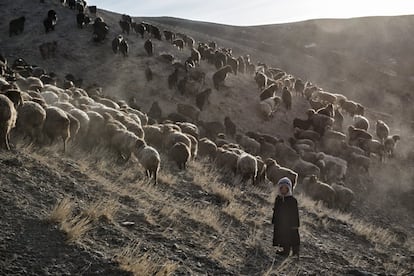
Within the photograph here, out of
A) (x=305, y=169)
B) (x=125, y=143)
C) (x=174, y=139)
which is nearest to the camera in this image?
(x=125, y=143)

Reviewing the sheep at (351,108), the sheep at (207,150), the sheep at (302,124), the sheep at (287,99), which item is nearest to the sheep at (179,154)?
the sheep at (207,150)

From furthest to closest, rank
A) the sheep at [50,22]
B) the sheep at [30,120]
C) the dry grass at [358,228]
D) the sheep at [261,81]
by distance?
the sheep at [50,22] → the sheep at [261,81] → the dry grass at [358,228] → the sheep at [30,120]

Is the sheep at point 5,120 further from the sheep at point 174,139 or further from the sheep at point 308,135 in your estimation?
the sheep at point 308,135

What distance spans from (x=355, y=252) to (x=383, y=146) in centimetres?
1585

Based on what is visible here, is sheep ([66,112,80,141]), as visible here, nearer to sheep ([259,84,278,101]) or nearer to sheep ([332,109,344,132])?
sheep ([259,84,278,101])

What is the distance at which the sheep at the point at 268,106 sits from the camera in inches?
1045

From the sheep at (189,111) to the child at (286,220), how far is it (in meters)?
14.6

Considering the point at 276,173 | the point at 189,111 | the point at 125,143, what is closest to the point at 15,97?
the point at 125,143

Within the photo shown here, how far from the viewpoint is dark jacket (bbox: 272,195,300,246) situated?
9.34m

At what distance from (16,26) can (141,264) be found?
105 feet

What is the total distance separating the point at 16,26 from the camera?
34.3m

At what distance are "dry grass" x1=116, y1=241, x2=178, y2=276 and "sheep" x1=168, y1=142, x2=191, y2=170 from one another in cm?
726

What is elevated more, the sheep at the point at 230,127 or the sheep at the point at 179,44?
the sheep at the point at 179,44

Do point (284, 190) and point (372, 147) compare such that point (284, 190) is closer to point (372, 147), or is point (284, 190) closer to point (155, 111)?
point (155, 111)
